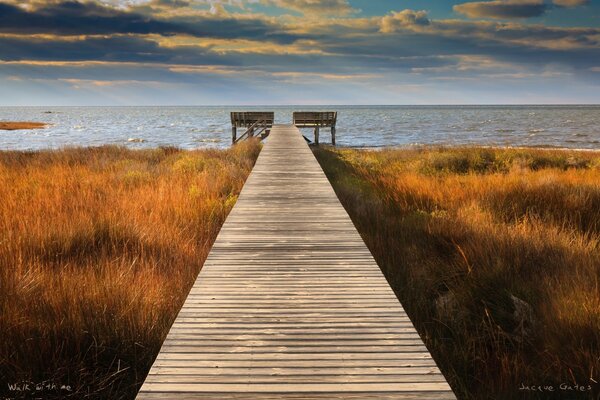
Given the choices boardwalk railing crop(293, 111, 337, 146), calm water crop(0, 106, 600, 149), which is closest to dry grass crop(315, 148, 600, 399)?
calm water crop(0, 106, 600, 149)

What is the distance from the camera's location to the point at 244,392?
6.63 feet

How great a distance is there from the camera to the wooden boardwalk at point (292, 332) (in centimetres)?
206

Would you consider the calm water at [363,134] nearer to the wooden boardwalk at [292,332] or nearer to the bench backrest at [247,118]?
the bench backrest at [247,118]

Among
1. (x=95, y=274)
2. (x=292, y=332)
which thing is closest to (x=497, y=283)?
(x=292, y=332)

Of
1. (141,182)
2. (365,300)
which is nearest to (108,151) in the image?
(141,182)

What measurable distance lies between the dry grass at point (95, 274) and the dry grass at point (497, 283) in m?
2.31

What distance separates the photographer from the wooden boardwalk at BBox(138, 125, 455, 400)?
2.06 m

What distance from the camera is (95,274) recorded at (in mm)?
4332

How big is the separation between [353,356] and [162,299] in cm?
200

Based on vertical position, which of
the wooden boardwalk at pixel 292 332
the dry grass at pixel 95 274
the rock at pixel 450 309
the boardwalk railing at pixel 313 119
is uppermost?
the boardwalk railing at pixel 313 119

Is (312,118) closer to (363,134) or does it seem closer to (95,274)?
(363,134)

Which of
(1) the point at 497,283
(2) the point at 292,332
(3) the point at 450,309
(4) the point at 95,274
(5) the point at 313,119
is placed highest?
(5) the point at 313,119

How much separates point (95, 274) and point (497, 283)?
414cm

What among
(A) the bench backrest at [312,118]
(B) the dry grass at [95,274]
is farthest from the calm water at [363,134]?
(B) the dry grass at [95,274]
